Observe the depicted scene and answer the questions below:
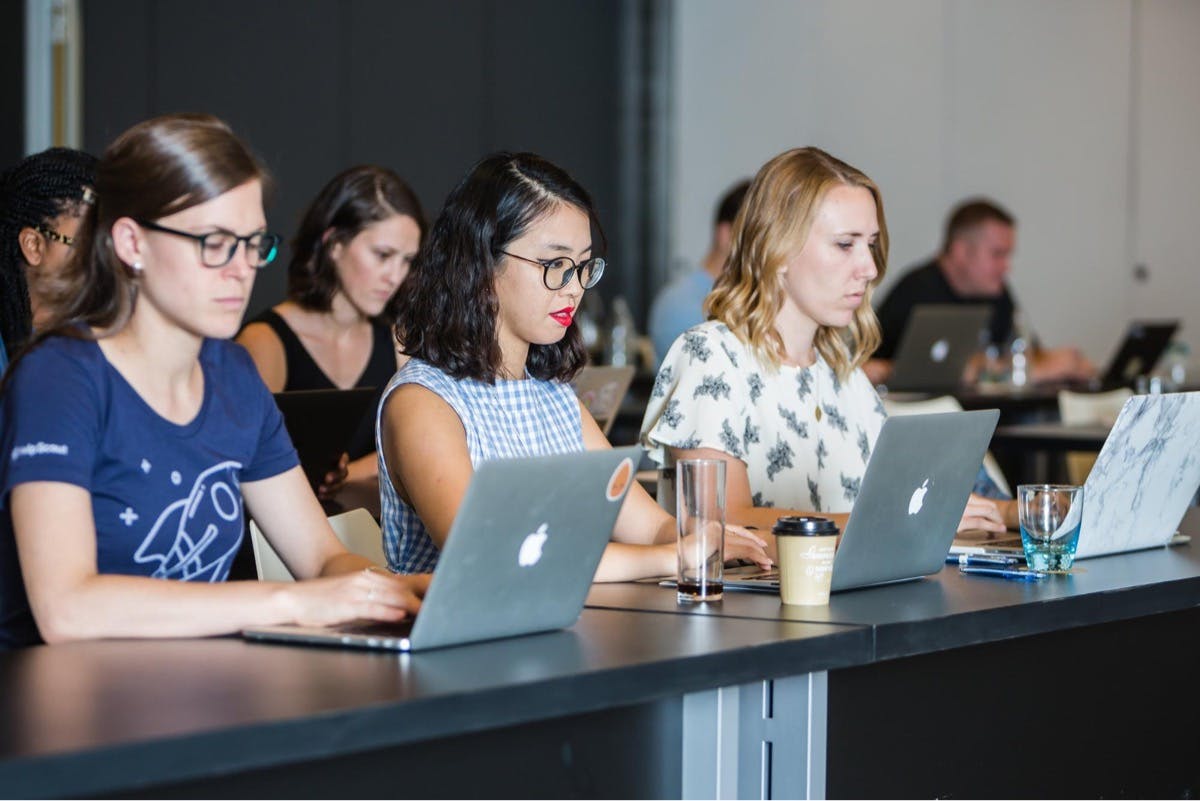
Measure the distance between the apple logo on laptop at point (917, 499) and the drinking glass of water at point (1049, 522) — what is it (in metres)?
0.23

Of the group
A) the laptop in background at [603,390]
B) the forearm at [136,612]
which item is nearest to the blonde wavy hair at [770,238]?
the laptop in background at [603,390]

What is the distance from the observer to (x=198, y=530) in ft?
6.20

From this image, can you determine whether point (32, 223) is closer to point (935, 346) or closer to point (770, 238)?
point (770, 238)

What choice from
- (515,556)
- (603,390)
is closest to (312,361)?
(603,390)

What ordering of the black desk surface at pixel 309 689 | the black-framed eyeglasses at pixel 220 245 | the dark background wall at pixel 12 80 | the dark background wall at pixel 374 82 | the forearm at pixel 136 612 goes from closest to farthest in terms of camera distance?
the black desk surface at pixel 309 689, the forearm at pixel 136 612, the black-framed eyeglasses at pixel 220 245, the dark background wall at pixel 12 80, the dark background wall at pixel 374 82

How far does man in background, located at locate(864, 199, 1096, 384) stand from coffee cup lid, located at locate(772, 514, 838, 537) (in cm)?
443

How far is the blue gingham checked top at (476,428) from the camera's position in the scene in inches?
88.0

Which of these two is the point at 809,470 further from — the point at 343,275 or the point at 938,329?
the point at 938,329

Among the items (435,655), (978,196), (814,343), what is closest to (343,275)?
(814,343)

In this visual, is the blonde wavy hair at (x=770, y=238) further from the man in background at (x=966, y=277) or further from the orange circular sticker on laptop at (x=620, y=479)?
the man in background at (x=966, y=277)

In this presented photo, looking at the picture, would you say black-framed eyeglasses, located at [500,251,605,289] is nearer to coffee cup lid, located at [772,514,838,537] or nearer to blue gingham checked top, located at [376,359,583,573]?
blue gingham checked top, located at [376,359,583,573]

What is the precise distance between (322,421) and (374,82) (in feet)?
12.8

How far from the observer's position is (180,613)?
5.40 feet

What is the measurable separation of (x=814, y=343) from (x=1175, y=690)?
0.81m
